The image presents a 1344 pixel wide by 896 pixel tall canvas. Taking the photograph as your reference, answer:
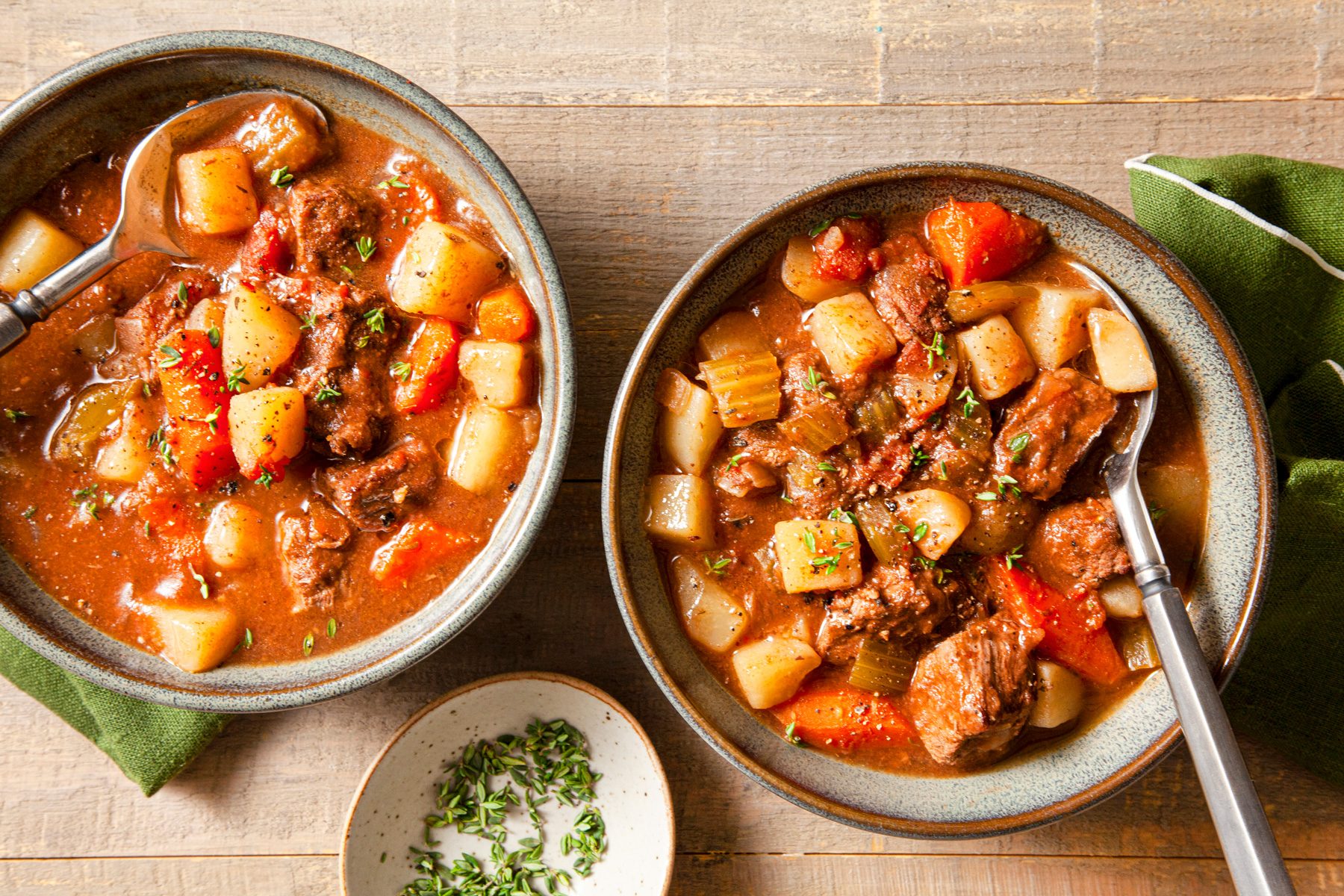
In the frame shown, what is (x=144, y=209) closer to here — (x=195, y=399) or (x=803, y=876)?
(x=195, y=399)

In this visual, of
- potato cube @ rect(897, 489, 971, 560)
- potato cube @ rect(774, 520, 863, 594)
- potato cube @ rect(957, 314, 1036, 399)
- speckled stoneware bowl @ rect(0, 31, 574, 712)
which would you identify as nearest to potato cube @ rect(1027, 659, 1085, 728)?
potato cube @ rect(897, 489, 971, 560)

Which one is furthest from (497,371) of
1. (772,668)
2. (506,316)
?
(772,668)

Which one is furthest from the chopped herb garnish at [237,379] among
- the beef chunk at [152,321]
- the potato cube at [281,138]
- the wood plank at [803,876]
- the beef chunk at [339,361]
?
the wood plank at [803,876]

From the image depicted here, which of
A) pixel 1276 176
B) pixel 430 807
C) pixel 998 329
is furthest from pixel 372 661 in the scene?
pixel 1276 176

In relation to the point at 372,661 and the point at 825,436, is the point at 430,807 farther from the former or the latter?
the point at 825,436

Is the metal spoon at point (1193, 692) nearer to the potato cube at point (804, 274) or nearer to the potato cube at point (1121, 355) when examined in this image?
the potato cube at point (1121, 355)

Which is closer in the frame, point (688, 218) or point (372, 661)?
point (372, 661)

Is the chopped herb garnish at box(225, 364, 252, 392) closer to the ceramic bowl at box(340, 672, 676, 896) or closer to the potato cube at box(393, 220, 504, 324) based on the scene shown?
the potato cube at box(393, 220, 504, 324)
